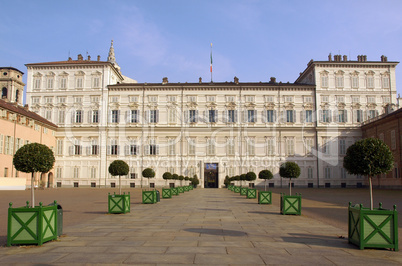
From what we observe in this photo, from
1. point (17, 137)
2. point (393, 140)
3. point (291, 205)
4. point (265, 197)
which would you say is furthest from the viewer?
point (393, 140)

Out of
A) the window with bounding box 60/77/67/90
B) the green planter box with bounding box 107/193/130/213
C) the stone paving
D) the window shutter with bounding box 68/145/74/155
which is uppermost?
the window with bounding box 60/77/67/90

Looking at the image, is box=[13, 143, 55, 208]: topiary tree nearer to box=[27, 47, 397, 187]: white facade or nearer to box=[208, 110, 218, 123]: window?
box=[27, 47, 397, 187]: white facade

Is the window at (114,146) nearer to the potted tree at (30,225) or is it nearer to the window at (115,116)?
the window at (115,116)

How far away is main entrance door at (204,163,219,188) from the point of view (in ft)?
187

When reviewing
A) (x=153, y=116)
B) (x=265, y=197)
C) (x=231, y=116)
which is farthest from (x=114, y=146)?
(x=265, y=197)

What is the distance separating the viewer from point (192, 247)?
346 inches

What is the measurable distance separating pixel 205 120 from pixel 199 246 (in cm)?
4892

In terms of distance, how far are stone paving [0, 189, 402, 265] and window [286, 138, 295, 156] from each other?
4488cm

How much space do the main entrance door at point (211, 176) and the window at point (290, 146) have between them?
1153 cm

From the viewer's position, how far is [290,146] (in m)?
57.2

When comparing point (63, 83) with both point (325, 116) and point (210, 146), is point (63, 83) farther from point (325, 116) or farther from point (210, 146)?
point (325, 116)

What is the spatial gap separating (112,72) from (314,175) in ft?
120

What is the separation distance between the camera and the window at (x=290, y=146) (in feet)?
187

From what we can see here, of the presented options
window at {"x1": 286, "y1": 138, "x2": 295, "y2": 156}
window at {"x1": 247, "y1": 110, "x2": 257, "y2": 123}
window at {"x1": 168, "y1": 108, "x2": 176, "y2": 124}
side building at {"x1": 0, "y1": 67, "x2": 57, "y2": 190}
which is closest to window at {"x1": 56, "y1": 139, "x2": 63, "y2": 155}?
side building at {"x1": 0, "y1": 67, "x2": 57, "y2": 190}
